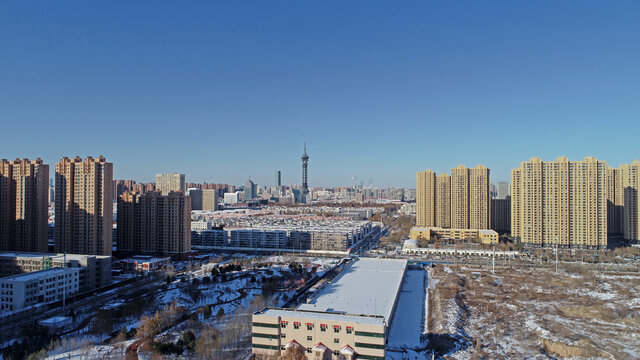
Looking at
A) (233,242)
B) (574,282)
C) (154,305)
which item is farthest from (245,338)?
(233,242)

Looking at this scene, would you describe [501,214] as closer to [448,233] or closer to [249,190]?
[448,233]

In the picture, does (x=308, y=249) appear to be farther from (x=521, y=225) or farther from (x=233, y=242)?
(x=521, y=225)

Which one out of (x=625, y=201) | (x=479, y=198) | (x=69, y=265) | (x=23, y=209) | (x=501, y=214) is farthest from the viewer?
(x=501, y=214)

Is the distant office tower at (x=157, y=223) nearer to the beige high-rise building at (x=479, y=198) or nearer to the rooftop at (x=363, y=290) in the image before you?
the rooftop at (x=363, y=290)

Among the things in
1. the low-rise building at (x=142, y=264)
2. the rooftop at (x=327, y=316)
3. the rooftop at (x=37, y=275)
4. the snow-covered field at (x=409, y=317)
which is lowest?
the snow-covered field at (x=409, y=317)

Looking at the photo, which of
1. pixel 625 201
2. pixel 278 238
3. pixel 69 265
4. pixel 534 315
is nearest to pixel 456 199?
pixel 625 201

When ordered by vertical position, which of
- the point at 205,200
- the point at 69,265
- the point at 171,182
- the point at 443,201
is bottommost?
the point at 69,265

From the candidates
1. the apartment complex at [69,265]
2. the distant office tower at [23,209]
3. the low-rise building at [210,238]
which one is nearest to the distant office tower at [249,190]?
the low-rise building at [210,238]
